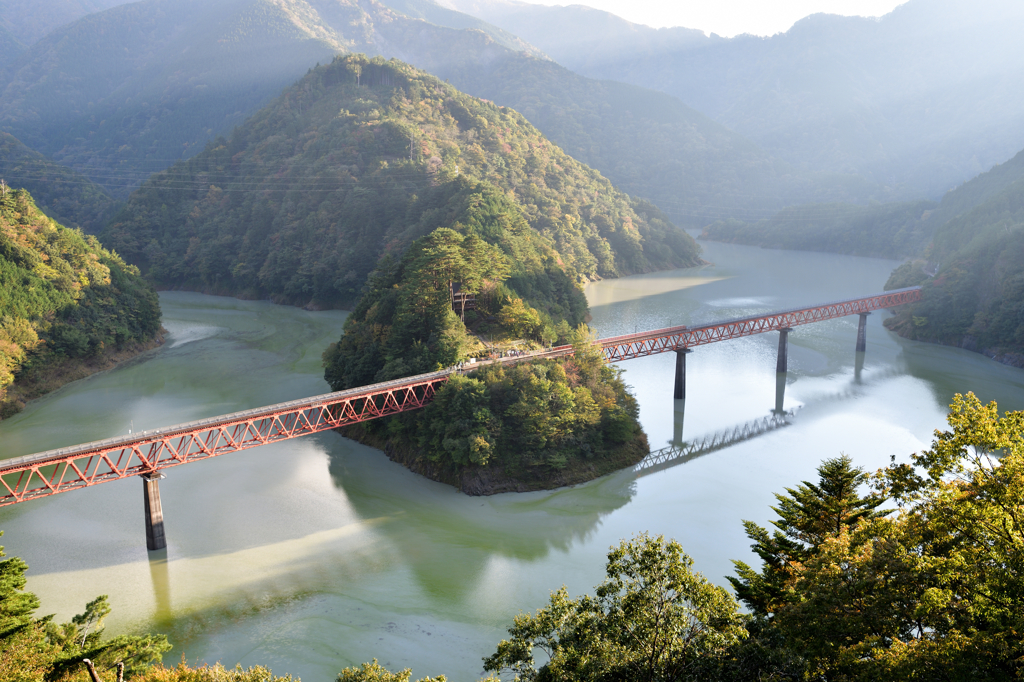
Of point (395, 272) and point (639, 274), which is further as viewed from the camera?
point (639, 274)

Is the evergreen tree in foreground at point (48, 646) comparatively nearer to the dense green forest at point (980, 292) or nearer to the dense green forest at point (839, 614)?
the dense green forest at point (839, 614)

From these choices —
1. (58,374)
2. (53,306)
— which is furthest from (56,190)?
(58,374)

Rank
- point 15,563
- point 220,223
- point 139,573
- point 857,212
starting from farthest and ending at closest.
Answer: point 857,212 → point 220,223 → point 139,573 → point 15,563

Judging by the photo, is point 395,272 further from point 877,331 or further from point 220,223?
point 220,223

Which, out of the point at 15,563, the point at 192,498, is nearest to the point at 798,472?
the point at 192,498

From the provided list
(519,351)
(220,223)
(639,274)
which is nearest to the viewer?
(519,351)

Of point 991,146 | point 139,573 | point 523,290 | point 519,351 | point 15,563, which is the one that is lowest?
point 139,573

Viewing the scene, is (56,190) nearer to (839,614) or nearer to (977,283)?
(977,283)

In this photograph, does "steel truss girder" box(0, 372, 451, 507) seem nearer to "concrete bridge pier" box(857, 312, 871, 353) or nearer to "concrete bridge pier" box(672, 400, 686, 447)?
"concrete bridge pier" box(672, 400, 686, 447)
